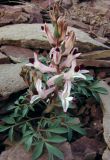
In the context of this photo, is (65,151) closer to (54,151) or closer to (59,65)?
(54,151)

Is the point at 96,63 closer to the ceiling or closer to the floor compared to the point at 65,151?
closer to the ceiling

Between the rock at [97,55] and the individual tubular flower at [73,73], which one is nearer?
the individual tubular flower at [73,73]

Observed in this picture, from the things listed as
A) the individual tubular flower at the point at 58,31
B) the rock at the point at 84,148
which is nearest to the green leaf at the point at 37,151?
the rock at the point at 84,148

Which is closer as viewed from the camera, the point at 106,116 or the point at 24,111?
the point at 24,111

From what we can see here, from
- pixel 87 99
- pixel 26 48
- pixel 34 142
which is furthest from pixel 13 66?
pixel 34 142

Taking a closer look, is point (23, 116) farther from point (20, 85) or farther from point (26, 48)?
point (26, 48)

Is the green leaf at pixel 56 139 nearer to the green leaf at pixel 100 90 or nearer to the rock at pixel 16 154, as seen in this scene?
the rock at pixel 16 154

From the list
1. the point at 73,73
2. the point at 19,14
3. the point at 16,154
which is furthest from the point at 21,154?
the point at 19,14

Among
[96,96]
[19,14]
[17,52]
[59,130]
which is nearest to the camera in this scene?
[59,130]
